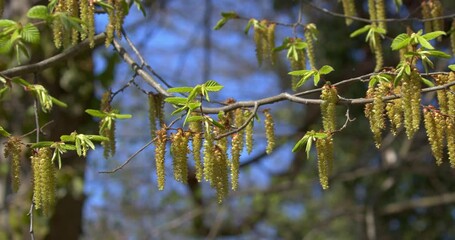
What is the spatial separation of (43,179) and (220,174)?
0.62 m

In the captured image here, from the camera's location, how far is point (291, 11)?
7797mm

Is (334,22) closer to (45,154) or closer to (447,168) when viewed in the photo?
(447,168)

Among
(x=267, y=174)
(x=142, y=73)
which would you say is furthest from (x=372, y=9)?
(x=267, y=174)

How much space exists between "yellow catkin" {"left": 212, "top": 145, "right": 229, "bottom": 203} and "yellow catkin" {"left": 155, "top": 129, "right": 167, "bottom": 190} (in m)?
0.19

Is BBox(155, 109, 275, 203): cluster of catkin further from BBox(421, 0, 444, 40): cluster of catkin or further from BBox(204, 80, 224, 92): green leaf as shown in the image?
BBox(421, 0, 444, 40): cluster of catkin

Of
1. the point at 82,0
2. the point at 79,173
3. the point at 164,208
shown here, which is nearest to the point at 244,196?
the point at 164,208

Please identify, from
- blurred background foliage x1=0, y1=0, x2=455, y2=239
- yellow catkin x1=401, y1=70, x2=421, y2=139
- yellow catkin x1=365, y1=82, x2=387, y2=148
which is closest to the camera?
yellow catkin x1=401, y1=70, x2=421, y2=139

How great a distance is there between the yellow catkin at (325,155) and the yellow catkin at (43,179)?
95 centimetres

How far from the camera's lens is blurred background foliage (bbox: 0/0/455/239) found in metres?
6.16

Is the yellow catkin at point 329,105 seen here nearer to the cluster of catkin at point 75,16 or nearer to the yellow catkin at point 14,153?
the cluster of catkin at point 75,16

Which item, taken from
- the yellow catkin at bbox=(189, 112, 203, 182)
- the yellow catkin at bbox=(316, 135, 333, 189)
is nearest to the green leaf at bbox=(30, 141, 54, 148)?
the yellow catkin at bbox=(189, 112, 203, 182)

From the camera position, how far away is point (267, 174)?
920 centimetres

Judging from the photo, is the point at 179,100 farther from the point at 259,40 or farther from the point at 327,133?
the point at 259,40

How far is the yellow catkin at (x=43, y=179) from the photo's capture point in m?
2.75
